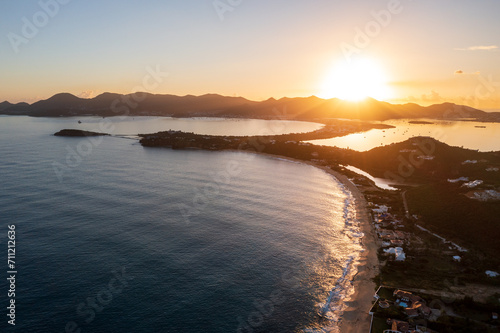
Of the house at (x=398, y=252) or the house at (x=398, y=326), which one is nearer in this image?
the house at (x=398, y=326)

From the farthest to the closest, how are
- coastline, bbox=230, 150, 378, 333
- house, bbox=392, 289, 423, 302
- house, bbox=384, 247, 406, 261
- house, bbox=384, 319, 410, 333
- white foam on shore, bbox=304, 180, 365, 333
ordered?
house, bbox=384, 247, 406, 261
house, bbox=392, 289, 423, 302
white foam on shore, bbox=304, 180, 365, 333
coastline, bbox=230, 150, 378, 333
house, bbox=384, 319, 410, 333

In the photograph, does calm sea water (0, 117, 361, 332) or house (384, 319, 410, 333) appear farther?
calm sea water (0, 117, 361, 332)

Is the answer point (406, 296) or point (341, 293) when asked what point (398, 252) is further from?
point (341, 293)

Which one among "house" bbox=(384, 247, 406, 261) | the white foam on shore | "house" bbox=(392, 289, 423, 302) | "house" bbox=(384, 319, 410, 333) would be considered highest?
"house" bbox=(384, 247, 406, 261)

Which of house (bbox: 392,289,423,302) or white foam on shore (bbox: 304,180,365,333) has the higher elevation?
house (bbox: 392,289,423,302)

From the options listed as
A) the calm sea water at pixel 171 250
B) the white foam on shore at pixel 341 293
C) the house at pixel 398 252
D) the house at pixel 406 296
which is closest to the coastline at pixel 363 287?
the white foam on shore at pixel 341 293

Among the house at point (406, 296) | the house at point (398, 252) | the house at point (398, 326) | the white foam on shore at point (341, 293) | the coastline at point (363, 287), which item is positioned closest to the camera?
the house at point (398, 326)

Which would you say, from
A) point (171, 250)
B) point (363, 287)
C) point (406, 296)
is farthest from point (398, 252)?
point (171, 250)

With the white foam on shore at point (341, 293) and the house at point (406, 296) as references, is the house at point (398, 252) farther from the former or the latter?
the house at point (406, 296)

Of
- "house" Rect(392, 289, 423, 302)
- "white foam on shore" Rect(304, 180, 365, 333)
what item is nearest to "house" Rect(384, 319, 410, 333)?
"house" Rect(392, 289, 423, 302)

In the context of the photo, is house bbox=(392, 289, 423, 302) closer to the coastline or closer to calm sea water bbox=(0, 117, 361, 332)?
the coastline
